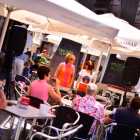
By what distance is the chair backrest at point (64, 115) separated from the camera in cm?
419

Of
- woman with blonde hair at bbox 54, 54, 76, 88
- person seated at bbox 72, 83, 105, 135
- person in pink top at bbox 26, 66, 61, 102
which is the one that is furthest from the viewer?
woman with blonde hair at bbox 54, 54, 76, 88

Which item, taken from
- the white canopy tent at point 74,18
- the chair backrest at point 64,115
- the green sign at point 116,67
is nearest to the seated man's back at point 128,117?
the chair backrest at point 64,115

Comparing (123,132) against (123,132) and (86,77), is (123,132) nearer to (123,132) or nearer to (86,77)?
(123,132)

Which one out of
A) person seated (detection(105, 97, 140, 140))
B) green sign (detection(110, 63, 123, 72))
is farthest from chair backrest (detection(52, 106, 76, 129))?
green sign (detection(110, 63, 123, 72))

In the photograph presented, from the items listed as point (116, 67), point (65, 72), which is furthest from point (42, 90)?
point (116, 67)

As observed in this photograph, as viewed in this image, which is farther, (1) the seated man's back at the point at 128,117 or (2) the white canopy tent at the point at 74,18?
(1) the seated man's back at the point at 128,117

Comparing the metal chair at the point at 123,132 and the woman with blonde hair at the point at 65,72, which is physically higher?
the woman with blonde hair at the point at 65,72

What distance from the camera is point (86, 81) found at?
7961 millimetres

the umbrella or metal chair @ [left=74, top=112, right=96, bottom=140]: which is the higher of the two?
the umbrella

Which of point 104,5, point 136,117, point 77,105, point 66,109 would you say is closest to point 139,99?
point 136,117

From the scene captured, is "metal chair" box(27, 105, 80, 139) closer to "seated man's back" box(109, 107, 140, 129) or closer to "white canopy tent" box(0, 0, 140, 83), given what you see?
"seated man's back" box(109, 107, 140, 129)

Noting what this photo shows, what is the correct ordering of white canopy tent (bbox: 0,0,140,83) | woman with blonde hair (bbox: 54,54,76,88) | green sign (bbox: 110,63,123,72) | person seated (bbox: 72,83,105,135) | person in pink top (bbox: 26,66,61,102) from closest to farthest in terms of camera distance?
white canopy tent (bbox: 0,0,140,83), person seated (bbox: 72,83,105,135), person in pink top (bbox: 26,66,61,102), woman with blonde hair (bbox: 54,54,76,88), green sign (bbox: 110,63,123,72)

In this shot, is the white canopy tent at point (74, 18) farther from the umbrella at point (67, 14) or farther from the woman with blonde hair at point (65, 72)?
the woman with blonde hair at point (65, 72)

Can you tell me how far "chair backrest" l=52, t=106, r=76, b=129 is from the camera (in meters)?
4.19
